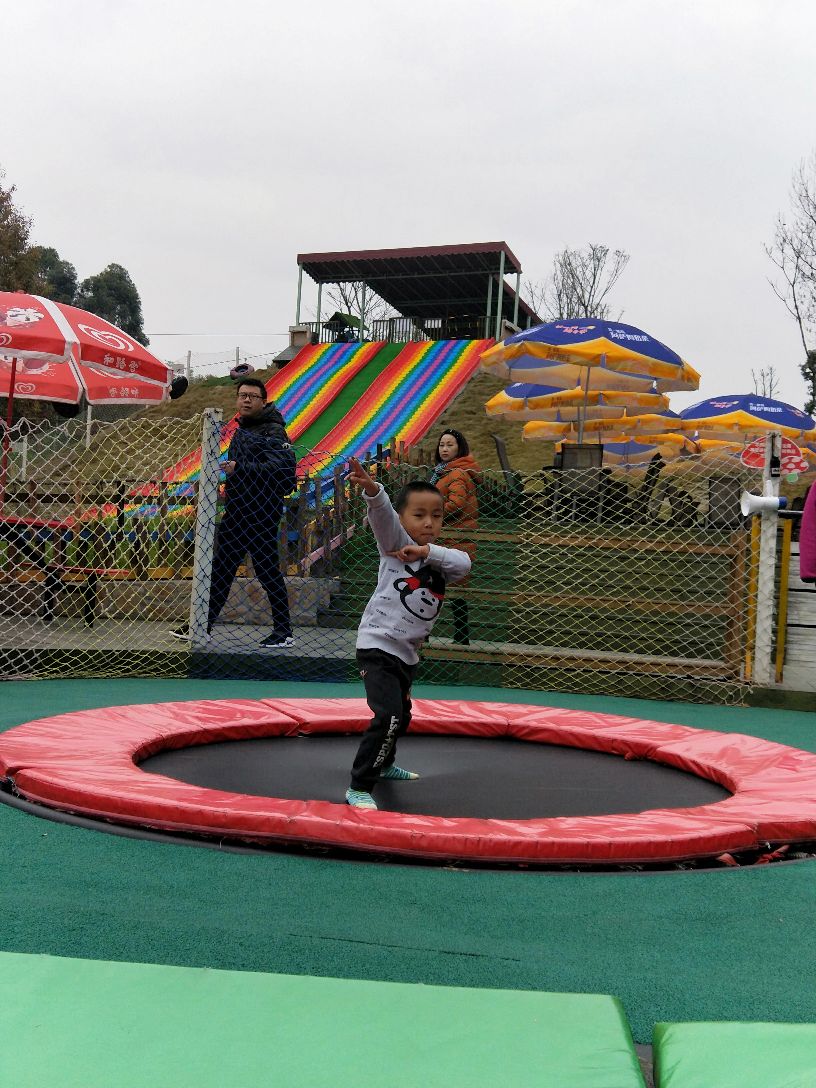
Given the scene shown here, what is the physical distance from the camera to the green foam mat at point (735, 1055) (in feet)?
3.87

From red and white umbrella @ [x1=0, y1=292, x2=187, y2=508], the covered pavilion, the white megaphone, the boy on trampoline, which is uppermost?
the covered pavilion

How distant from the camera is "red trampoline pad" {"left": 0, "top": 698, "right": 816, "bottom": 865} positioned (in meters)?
2.18

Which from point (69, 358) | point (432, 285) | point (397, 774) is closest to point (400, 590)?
point (397, 774)

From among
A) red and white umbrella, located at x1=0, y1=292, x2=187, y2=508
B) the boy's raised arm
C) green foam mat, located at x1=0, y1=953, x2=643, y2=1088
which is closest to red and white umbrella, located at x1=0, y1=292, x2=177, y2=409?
red and white umbrella, located at x1=0, y1=292, x2=187, y2=508

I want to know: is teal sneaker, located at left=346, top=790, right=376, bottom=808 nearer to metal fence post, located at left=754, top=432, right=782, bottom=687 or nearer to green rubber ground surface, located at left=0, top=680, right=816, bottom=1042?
green rubber ground surface, located at left=0, top=680, right=816, bottom=1042

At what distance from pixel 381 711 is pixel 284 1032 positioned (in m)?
1.50

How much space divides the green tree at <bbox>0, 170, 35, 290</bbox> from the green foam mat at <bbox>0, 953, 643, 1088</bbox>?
24.5m

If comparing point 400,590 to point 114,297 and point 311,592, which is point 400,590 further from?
point 114,297

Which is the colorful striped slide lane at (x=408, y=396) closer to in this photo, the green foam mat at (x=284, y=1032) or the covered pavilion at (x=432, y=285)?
the covered pavilion at (x=432, y=285)

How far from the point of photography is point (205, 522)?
5.37 meters


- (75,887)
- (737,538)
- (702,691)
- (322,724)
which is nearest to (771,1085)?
(75,887)

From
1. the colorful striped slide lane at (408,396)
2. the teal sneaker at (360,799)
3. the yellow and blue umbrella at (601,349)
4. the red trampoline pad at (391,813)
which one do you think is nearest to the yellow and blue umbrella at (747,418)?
the yellow and blue umbrella at (601,349)

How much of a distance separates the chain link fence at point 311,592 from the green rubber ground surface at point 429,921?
2815mm

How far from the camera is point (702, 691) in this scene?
529 centimetres
